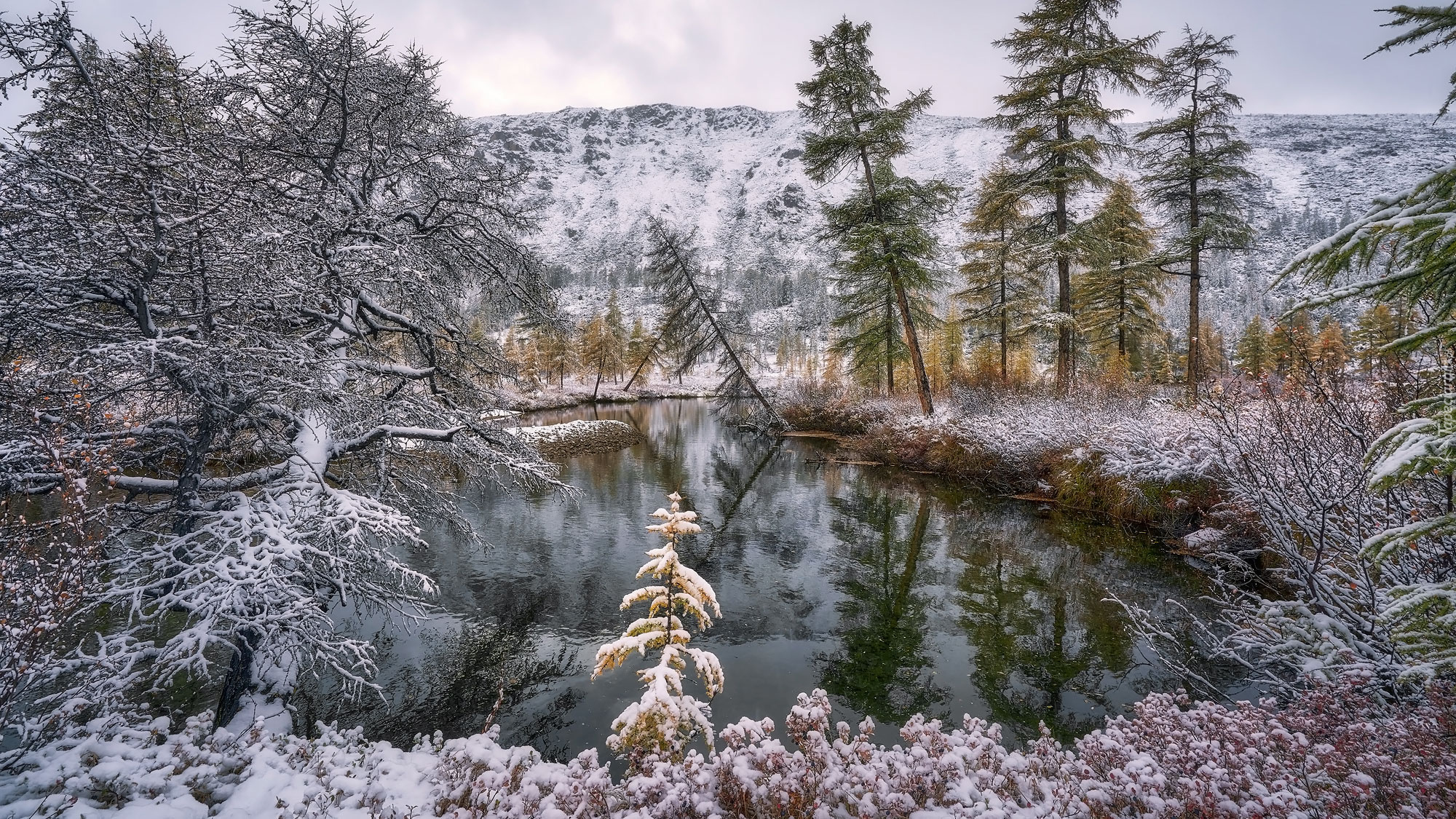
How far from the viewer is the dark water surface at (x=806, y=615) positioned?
235 inches

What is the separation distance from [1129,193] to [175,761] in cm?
3272

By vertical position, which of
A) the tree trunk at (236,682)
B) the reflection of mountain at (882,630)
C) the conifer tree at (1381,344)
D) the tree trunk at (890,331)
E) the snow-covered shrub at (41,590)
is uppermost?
the tree trunk at (890,331)

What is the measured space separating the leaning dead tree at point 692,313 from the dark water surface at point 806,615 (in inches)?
520

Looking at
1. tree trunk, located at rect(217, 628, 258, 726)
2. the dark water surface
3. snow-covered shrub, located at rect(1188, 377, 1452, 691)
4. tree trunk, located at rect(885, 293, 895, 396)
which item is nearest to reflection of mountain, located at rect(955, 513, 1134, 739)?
the dark water surface

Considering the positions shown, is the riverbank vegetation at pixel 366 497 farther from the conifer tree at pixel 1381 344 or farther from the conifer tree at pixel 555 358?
the conifer tree at pixel 555 358

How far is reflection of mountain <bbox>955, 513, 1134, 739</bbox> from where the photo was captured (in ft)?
19.7

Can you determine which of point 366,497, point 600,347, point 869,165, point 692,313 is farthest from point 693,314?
point 600,347

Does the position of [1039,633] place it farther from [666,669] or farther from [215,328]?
[215,328]

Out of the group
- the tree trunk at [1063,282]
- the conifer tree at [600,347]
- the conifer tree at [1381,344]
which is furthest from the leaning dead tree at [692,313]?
the conifer tree at [600,347]

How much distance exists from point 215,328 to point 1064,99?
749 inches

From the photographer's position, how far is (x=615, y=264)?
576 feet

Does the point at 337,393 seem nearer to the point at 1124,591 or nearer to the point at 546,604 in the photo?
the point at 546,604

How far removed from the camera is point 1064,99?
14.8 meters

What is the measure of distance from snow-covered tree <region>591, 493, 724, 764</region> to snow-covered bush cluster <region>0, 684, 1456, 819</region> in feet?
0.93
